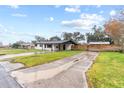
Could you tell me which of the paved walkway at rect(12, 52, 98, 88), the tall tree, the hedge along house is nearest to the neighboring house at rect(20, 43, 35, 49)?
the hedge along house

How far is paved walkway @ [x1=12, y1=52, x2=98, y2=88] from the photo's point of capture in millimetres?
2890

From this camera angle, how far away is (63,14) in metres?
3.23

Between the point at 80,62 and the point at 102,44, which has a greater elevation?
the point at 102,44

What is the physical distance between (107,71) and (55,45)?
3.54ft

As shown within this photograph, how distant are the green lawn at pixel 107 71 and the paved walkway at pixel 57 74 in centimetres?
13

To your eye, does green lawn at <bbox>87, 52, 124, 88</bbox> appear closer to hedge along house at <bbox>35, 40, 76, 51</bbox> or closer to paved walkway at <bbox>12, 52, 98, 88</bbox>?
paved walkway at <bbox>12, 52, 98, 88</bbox>

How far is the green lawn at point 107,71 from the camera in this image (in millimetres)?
2906

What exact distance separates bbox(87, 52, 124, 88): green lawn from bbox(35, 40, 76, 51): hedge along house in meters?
0.60

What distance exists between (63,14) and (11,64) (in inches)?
48.3

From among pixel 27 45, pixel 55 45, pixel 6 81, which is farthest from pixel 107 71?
pixel 6 81

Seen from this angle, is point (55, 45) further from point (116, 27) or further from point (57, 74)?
point (116, 27)

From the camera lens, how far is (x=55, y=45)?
3660mm
